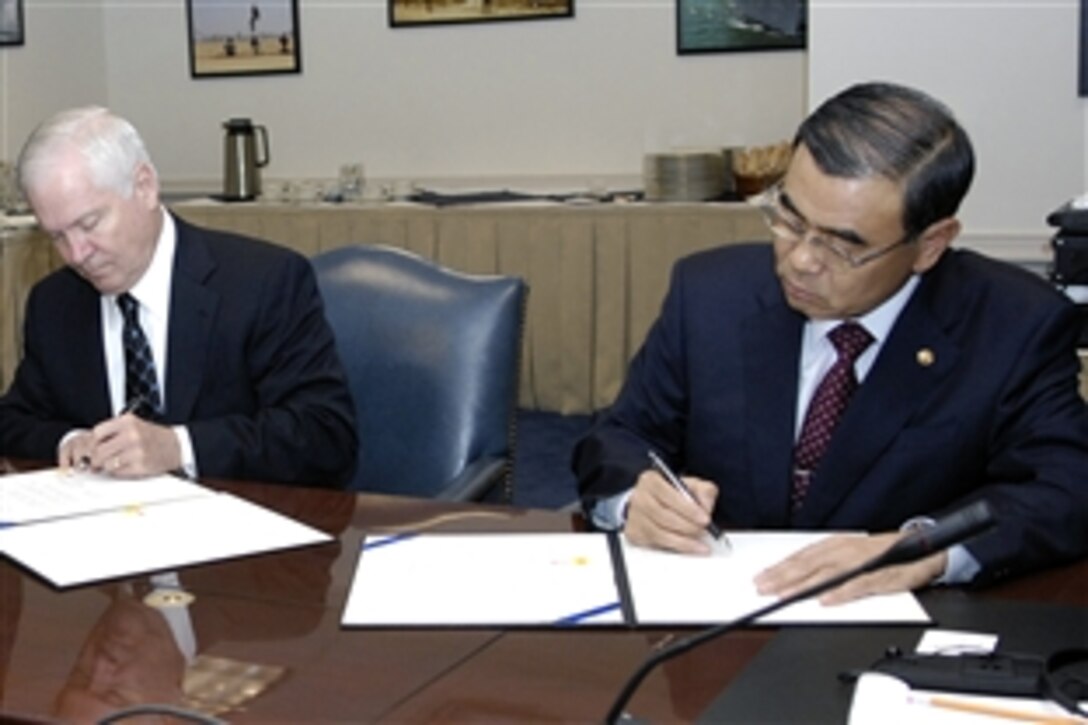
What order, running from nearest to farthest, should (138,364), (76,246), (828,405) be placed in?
(828,405) → (76,246) → (138,364)

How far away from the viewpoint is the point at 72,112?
2256 millimetres

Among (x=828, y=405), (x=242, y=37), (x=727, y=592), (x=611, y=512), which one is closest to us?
(x=727, y=592)

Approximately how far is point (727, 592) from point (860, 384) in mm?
463

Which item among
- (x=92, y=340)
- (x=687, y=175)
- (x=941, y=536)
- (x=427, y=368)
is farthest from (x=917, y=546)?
(x=687, y=175)

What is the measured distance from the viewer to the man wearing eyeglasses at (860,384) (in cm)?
163

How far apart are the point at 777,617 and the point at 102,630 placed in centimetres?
67

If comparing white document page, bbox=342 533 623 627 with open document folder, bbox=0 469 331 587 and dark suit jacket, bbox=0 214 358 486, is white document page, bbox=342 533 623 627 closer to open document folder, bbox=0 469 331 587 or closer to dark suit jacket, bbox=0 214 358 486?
open document folder, bbox=0 469 331 587

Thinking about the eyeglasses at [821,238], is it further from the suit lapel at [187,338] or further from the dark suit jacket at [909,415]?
the suit lapel at [187,338]

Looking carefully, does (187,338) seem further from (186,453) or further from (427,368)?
(427,368)

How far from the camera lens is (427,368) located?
249cm

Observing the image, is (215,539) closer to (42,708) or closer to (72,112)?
(42,708)

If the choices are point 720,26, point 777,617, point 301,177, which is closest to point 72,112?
point 777,617

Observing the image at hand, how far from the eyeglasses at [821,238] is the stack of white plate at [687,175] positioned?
12.0 feet

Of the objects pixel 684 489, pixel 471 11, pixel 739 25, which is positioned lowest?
pixel 684 489
